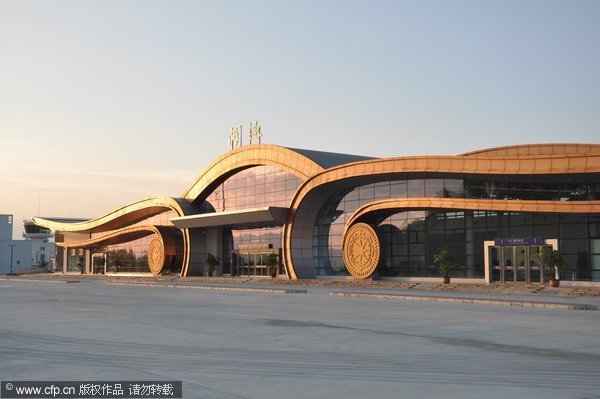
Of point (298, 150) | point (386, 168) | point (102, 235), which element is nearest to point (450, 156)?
point (386, 168)

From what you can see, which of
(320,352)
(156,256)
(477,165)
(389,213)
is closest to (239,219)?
(389,213)

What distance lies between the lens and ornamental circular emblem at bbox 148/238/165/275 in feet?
279

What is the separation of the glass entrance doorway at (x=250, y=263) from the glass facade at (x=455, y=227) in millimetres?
8130

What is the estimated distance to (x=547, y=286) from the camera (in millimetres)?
43875

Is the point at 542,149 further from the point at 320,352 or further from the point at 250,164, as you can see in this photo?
the point at 320,352

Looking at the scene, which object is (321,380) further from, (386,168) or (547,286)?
(386,168)

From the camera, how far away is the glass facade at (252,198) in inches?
2653

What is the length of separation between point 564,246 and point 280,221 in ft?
93.3

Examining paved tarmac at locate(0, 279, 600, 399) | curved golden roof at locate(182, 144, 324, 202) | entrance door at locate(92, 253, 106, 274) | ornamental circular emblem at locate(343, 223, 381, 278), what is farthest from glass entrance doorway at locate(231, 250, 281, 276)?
paved tarmac at locate(0, 279, 600, 399)

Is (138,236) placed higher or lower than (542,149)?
lower

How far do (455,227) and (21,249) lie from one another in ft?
469

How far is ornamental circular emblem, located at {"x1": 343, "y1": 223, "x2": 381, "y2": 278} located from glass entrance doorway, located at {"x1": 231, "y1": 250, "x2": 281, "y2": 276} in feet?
42.5

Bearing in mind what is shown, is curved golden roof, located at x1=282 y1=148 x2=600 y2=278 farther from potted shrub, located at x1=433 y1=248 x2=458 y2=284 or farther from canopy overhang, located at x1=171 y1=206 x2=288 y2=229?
potted shrub, located at x1=433 y1=248 x2=458 y2=284

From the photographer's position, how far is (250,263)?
7294 cm
